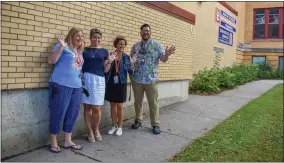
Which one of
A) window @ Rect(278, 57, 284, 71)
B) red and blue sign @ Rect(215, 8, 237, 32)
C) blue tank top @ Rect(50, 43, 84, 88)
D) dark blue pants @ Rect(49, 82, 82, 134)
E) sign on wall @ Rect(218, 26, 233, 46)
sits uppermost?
red and blue sign @ Rect(215, 8, 237, 32)

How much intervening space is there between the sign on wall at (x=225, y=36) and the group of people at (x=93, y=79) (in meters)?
A: 9.56

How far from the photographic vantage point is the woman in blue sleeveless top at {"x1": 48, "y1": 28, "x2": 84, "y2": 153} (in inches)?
157

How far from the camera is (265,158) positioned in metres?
4.23

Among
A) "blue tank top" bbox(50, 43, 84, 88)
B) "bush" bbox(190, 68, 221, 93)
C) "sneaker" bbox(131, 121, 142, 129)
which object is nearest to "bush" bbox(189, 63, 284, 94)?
"bush" bbox(190, 68, 221, 93)

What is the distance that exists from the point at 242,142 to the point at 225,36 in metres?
11.0

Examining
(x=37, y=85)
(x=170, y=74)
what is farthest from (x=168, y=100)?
(x=37, y=85)

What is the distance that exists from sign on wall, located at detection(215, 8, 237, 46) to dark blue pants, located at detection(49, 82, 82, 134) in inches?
414

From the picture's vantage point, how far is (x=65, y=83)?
403 cm

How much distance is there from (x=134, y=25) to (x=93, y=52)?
197 centimetres

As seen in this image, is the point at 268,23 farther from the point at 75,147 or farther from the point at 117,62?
the point at 75,147

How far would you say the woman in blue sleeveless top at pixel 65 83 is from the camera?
400 cm

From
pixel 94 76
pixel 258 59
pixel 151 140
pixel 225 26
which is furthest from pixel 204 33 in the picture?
pixel 258 59

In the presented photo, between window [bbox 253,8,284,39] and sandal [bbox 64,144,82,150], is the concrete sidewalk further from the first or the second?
window [bbox 253,8,284,39]

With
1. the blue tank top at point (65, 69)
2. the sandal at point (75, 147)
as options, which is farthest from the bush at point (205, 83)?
the blue tank top at point (65, 69)
